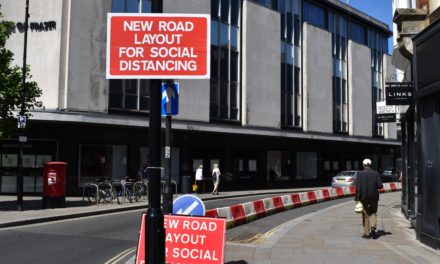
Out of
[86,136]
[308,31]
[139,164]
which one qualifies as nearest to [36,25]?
[86,136]

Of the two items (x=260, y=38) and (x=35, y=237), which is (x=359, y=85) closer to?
(x=260, y=38)

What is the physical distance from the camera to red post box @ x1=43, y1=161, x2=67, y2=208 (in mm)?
18938

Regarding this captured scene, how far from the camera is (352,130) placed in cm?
4806

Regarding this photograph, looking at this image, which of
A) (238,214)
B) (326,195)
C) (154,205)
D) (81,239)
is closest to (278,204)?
(238,214)

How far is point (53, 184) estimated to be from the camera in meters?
19.1

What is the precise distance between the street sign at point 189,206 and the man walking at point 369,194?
489cm

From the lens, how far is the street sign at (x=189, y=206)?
877cm

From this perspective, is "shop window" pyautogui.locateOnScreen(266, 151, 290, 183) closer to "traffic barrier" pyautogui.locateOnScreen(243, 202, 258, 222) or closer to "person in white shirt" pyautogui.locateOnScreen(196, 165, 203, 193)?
"person in white shirt" pyautogui.locateOnScreen(196, 165, 203, 193)

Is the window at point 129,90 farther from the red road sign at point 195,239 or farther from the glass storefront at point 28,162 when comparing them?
the red road sign at point 195,239

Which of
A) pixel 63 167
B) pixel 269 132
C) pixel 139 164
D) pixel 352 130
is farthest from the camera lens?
pixel 352 130

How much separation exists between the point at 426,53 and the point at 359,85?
40.3 meters

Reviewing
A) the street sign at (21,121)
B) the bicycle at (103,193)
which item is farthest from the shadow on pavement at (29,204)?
the street sign at (21,121)

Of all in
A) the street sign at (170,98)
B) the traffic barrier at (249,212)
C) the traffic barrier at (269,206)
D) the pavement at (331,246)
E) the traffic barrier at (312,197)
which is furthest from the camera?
the traffic barrier at (312,197)

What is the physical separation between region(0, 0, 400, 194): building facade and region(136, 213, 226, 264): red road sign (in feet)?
55.7
